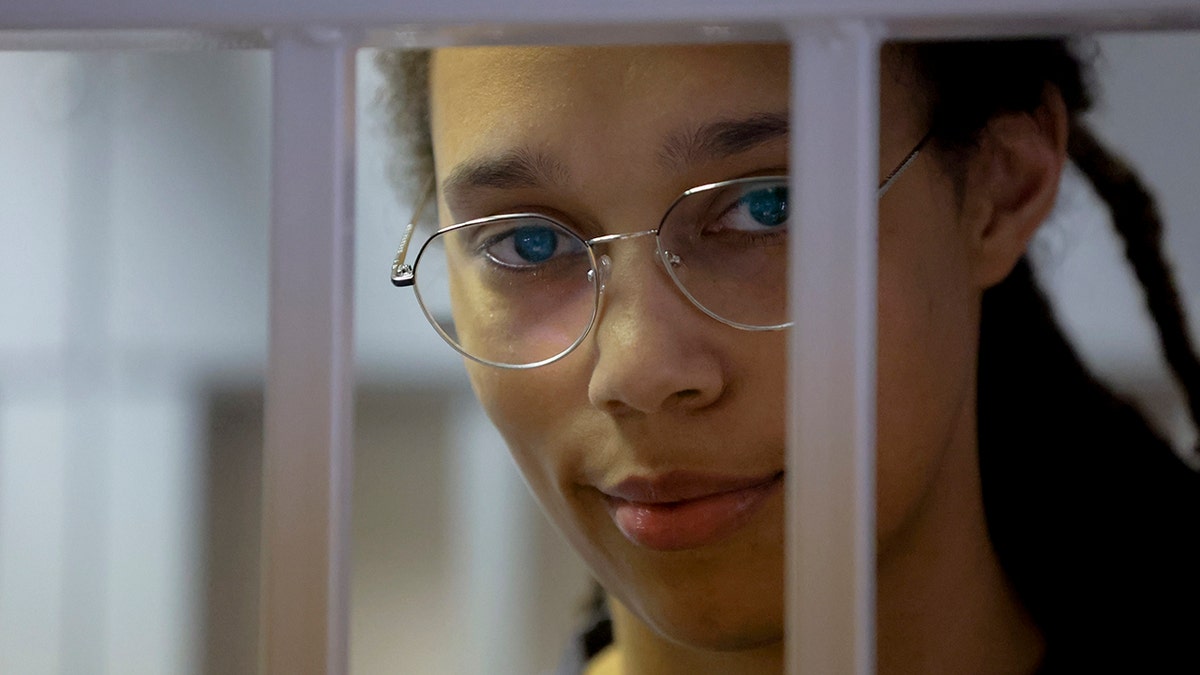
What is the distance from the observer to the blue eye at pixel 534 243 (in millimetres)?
919

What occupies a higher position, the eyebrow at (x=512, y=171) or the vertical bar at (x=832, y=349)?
the eyebrow at (x=512, y=171)

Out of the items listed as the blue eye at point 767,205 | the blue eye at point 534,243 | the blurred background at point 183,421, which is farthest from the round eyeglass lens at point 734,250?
the blurred background at point 183,421

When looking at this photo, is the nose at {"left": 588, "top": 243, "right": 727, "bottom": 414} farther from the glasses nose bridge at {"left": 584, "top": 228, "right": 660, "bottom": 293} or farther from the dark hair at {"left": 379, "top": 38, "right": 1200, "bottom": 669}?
the dark hair at {"left": 379, "top": 38, "right": 1200, "bottom": 669}

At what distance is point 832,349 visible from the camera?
480 mm

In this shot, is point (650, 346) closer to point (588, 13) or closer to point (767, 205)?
point (767, 205)

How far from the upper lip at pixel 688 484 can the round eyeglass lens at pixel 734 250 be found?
0.13m

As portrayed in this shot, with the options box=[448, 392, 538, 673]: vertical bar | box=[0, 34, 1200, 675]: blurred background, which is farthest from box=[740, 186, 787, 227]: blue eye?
box=[448, 392, 538, 673]: vertical bar

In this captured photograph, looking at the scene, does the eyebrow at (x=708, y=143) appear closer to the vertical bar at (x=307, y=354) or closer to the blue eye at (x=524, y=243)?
the blue eye at (x=524, y=243)

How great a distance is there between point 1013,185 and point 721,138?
288 mm

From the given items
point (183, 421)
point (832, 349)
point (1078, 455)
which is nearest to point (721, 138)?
point (832, 349)

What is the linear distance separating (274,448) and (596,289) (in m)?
0.37

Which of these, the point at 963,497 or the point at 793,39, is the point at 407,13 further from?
the point at 963,497

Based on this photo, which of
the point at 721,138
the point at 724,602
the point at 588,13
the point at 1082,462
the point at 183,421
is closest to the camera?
the point at 588,13

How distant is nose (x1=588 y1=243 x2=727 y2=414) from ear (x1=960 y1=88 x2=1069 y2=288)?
25 centimetres
